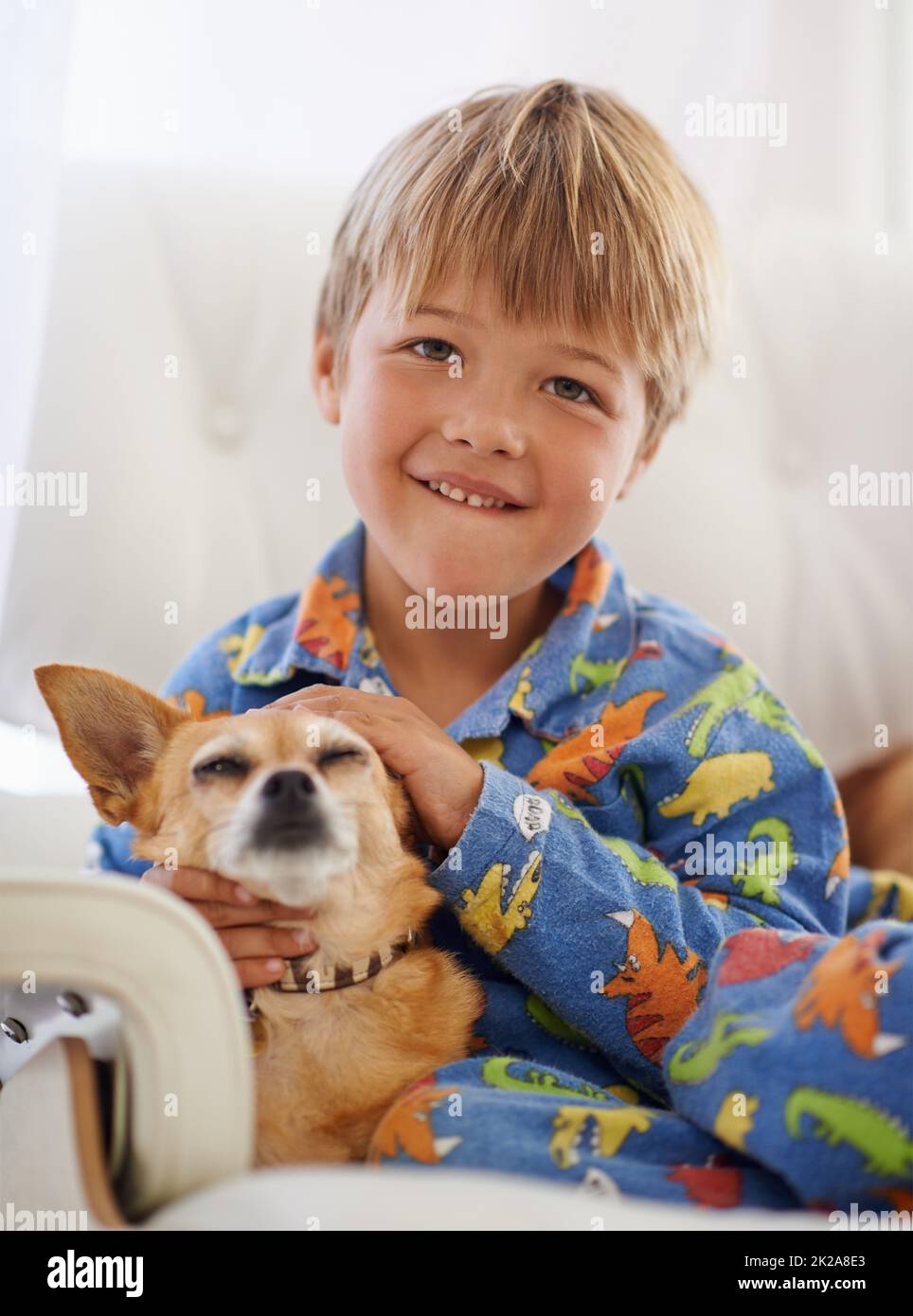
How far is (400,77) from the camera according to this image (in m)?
1.82

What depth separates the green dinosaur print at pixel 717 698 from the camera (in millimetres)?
1230

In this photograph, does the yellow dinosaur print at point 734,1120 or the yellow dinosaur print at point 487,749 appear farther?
the yellow dinosaur print at point 487,749

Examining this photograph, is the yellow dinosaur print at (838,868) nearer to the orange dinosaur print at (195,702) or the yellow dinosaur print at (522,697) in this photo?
the yellow dinosaur print at (522,697)

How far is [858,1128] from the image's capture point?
0.76 m

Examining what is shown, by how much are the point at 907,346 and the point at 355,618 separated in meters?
1.04

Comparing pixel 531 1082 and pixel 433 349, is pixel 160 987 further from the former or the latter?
pixel 433 349

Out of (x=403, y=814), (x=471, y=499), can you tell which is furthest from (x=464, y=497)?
(x=403, y=814)

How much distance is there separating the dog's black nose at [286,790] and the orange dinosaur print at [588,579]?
0.55 metres

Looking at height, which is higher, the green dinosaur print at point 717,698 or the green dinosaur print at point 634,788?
the green dinosaur print at point 717,698

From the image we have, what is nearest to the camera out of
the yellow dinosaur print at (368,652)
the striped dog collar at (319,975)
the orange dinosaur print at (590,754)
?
the striped dog collar at (319,975)

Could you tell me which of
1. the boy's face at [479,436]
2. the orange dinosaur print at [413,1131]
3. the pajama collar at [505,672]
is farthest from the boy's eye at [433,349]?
the orange dinosaur print at [413,1131]

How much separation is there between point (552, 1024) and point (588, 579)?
0.54 m

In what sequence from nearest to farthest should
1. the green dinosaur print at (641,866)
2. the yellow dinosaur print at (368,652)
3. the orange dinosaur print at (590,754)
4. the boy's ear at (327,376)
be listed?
1. the green dinosaur print at (641,866)
2. the orange dinosaur print at (590,754)
3. the yellow dinosaur print at (368,652)
4. the boy's ear at (327,376)
